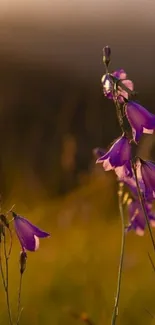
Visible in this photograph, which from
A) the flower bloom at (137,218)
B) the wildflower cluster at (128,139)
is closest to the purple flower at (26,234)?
the wildflower cluster at (128,139)

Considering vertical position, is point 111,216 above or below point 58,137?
below

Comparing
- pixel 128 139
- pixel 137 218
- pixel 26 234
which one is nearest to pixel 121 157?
pixel 128 139

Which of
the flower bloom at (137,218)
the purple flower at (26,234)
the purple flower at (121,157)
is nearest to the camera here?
the purple flower at (121,157)

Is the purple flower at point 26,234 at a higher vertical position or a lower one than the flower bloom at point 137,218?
higher

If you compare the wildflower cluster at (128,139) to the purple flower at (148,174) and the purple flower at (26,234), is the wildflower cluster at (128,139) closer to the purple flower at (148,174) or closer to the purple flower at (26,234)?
the purple flower at (148,174)

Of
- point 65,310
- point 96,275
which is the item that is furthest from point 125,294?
point 65,310

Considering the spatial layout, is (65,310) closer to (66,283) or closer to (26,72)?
(66,283)
